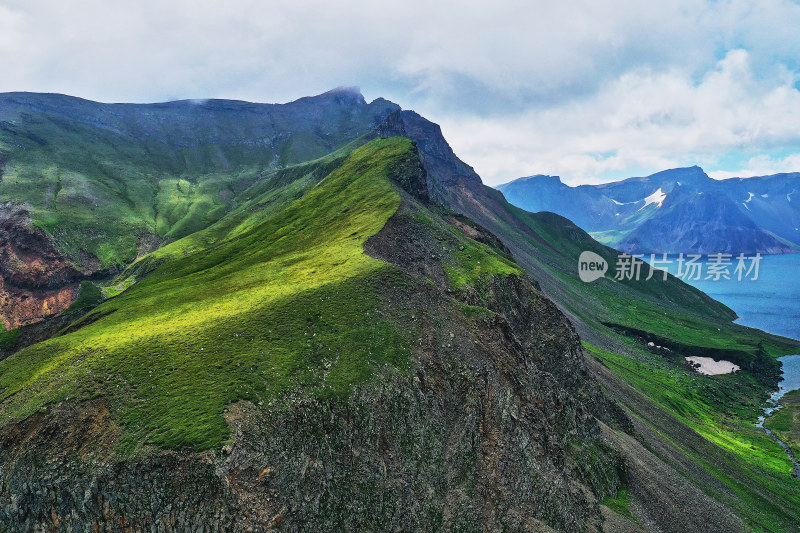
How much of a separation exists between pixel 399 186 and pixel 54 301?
506ft

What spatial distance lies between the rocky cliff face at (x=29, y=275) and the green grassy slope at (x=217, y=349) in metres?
119

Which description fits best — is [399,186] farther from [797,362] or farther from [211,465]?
[797,362]

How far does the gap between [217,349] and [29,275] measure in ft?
582

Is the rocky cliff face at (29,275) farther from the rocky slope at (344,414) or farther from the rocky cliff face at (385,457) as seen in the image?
the rocky cliff face at (385,457)

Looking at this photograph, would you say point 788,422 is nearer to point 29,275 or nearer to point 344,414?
point 344,414

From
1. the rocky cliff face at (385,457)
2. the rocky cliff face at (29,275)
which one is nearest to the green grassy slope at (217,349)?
the rocky cliff face at (385,457)

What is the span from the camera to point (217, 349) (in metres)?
42.0

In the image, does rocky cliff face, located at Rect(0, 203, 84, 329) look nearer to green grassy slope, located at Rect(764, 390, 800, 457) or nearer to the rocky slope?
the rocky slope

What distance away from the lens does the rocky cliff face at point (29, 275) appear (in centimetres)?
14688

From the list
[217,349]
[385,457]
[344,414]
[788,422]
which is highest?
[217,349]

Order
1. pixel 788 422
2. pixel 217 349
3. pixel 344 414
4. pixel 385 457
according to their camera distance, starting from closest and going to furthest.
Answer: pixel 344 414, pixel 385 457, pixel 217 349, pixel 788 422

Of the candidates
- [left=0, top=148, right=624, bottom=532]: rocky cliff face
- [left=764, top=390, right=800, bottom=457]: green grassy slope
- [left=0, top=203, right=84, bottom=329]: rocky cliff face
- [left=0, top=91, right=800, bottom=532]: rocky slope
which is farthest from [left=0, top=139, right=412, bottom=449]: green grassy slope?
[left=764, top=390, right=800, bottom=457]: green grassy slope

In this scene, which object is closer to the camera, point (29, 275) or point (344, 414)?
point (344, 414)

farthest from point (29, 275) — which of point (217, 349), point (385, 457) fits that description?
point (385, 457)
